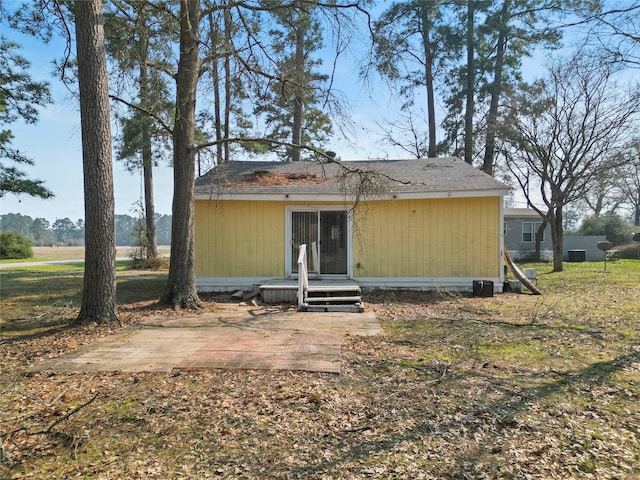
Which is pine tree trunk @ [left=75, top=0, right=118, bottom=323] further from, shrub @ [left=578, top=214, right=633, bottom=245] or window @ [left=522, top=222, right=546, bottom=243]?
→ shrub @ [left=578, top=214, right=633, bottom=245]

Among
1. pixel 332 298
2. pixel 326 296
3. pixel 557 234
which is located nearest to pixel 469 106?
pixel 557 234

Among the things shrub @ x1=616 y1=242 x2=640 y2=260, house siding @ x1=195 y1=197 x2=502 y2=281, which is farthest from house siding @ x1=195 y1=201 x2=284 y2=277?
shrub @ x1=616 y1=242 x2=640 y2=260

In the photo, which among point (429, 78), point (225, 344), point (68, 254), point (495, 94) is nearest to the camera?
point (225, 344)

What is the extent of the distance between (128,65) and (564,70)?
677 inches

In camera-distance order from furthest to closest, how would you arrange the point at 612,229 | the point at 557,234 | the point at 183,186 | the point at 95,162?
1. the point at 612,229
2. the point at 557,234
3. the point at 183,186
4. the point at 95,162

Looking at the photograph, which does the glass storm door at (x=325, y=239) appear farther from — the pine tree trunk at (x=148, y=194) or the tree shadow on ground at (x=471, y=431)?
the pine tree trunk at (x=148, y=194)

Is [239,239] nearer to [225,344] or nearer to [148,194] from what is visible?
[225,344]

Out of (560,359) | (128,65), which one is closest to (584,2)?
(560,359)

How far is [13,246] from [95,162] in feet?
76.3

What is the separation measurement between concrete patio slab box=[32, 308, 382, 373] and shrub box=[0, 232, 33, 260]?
23000 mm

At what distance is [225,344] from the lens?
5.40 meters

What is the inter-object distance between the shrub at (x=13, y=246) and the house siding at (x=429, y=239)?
2384 centimetres

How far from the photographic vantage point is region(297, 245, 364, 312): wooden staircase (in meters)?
8.12

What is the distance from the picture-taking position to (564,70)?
53.8ft
